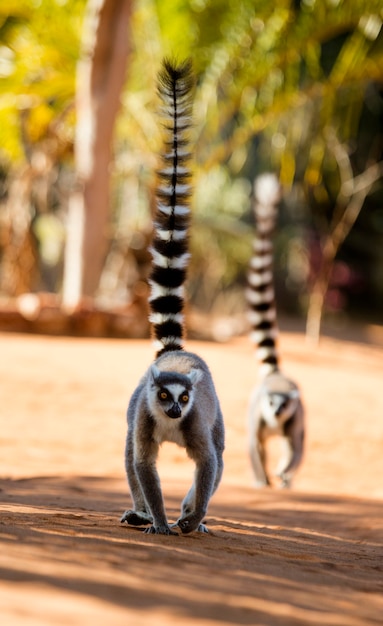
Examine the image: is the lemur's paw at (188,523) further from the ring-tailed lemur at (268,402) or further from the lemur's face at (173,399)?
the ring-tailed lemur at (268,402)

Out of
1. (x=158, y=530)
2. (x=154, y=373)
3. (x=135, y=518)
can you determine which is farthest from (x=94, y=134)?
(x=158, y=530)

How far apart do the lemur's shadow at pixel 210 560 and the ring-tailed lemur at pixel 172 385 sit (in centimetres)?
17

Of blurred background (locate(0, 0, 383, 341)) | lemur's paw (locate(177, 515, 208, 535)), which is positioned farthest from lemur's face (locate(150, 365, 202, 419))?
blurred background (locate(0, 0, 383, 341))

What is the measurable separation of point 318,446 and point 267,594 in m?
6.65

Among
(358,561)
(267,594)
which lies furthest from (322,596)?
(358,561)

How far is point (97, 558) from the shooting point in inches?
125

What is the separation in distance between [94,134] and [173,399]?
1241 centimetres

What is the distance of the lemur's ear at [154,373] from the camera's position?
4.31m

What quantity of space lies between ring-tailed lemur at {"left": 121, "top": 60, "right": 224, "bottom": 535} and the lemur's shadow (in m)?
0.17

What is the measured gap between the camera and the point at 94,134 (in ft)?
52.5

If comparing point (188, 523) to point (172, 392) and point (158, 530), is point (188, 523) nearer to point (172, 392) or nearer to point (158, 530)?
point (158, 530)

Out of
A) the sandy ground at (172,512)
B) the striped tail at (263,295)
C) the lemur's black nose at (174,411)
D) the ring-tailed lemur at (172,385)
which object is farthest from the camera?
the striped tail at (263,295)

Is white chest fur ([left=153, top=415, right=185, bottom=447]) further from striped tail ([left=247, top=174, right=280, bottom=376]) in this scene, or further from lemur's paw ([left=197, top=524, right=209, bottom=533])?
striped tail ([left=247, top=174, right=280, bottom=376])

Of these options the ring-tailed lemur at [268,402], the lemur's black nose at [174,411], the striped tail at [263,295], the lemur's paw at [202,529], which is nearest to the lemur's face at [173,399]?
the lemur's black nose at [174,411]
